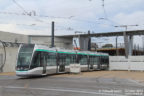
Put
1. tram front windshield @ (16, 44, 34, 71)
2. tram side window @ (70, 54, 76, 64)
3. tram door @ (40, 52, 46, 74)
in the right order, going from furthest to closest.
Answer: tram side window @ (70, 54, 76, 64)
tram door @ (40, 52, 46, 74)
tram front windshield @ (16, 44, 34, 71)

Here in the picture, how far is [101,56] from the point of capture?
40.2m

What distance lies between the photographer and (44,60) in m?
23.0

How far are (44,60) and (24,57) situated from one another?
2315 millimetres

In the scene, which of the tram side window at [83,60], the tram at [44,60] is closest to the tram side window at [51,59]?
the tram at [44,60]

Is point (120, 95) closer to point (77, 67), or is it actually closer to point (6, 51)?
point (77, 67)

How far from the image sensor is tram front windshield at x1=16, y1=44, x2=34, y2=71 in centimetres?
2088

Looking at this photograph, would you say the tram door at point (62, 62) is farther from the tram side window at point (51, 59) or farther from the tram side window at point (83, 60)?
the tram side window at point (83, 60)

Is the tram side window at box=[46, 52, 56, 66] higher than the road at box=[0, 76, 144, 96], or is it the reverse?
the tram side window at box=[46, 52, 56, 66]

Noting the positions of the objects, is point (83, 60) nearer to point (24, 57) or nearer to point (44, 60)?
point (44, 60)

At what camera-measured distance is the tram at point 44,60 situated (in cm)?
2098

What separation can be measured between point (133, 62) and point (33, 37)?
24723 mm

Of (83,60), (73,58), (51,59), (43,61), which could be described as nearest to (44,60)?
(43,61)

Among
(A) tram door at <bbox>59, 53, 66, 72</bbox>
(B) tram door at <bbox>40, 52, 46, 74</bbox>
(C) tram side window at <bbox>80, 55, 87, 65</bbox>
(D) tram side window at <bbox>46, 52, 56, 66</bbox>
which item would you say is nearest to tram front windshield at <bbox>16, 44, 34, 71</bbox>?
(B) tram door at <bbox>40, 52, 46, 74</bbox>

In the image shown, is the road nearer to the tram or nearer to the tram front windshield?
the tram front windshield
